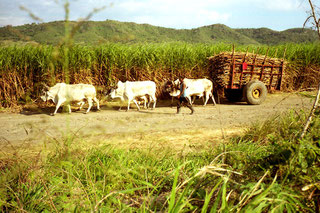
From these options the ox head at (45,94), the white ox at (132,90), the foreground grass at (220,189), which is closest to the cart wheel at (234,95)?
the white ox at (132,90)

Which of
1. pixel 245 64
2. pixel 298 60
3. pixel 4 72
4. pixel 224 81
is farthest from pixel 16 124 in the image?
pixel 298 60

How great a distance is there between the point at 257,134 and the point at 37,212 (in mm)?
4032

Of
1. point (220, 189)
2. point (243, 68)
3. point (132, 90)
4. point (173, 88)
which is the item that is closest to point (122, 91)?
point (132, 90)

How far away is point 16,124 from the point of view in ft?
24.2

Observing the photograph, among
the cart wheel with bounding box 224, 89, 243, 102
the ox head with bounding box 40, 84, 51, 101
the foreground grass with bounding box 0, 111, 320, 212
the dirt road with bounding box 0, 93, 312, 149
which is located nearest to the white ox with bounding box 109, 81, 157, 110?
the dirt road with bounding box 0, 93, 312, 149

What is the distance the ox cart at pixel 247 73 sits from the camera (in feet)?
31.7

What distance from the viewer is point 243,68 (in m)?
9.70

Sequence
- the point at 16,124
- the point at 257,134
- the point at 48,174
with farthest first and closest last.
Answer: the point at 16,124 < the point at 257,134 < the point at 48,174

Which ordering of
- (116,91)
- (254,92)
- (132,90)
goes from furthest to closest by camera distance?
(254,92) < (132,90) < (116,91)

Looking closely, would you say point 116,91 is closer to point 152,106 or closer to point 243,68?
point 152,106

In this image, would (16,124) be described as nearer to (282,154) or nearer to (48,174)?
(48,174)

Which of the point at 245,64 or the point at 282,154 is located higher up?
the point at 245,64

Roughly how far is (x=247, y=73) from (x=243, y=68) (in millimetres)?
441

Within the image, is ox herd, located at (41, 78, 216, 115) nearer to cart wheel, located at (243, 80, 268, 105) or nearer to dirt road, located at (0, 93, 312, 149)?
dirt road, located at (0, 93, 312, 149)
